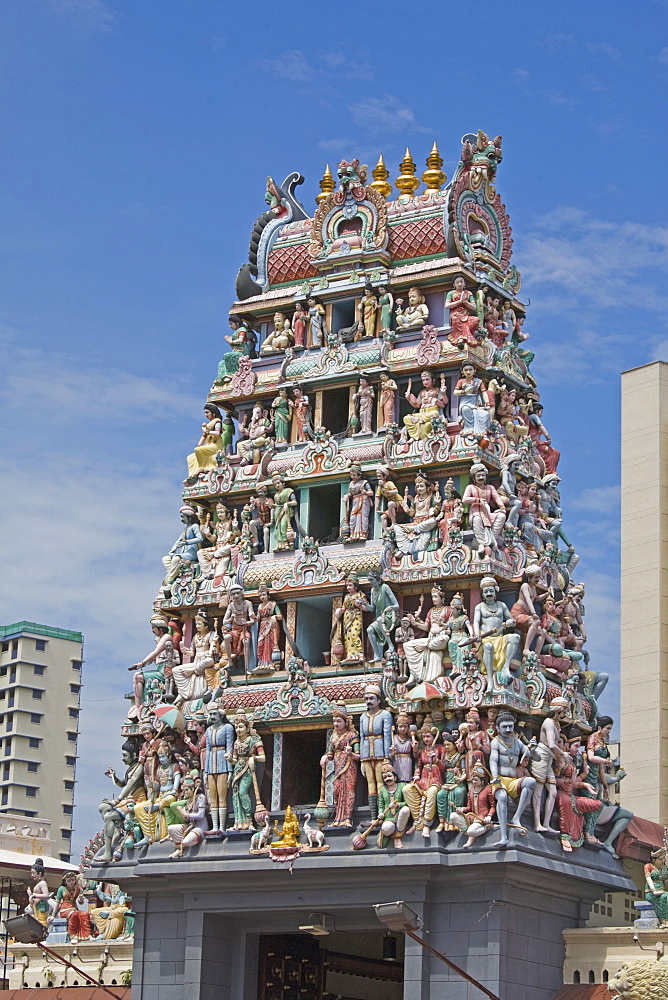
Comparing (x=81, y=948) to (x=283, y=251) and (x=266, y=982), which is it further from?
(x=283, y=251)

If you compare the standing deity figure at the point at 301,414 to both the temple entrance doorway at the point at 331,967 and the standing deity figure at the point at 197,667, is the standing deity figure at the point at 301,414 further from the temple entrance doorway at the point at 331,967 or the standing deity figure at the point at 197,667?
the temple entrance doorway at the point at 331,967

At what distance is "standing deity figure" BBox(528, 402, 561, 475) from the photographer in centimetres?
4175

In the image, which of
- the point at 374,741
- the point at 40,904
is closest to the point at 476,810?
the point at 374,741

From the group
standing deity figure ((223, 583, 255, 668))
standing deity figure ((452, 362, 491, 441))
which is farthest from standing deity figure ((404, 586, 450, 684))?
standing deity figure ((223, 583, 255, 668))

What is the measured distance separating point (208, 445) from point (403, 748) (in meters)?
9.52

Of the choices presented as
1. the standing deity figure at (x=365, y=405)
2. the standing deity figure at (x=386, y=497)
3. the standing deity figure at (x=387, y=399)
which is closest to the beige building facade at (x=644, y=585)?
the standing deity figure at (x=387, y=399)

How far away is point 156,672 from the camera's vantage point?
135 feet

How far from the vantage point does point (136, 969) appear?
3916cm

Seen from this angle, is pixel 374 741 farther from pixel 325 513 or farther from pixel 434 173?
pixel 434 173

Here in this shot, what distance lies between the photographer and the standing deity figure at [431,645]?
123 feet

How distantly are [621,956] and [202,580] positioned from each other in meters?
12.2

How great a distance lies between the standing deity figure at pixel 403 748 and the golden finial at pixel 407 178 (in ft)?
42.5

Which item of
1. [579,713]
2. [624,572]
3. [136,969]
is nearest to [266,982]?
[136,969]

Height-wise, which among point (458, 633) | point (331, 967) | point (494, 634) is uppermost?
point (458, 633)
